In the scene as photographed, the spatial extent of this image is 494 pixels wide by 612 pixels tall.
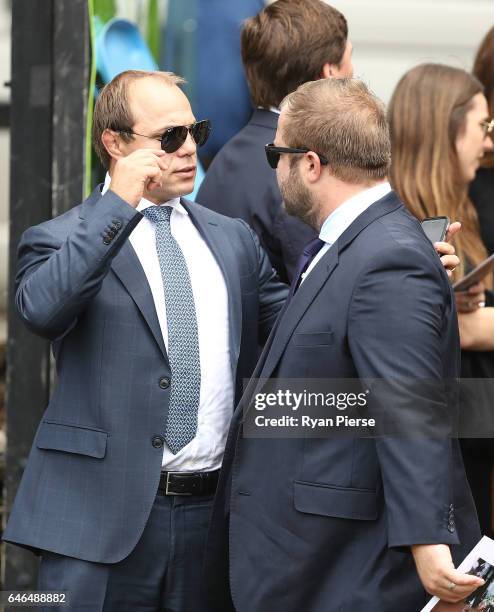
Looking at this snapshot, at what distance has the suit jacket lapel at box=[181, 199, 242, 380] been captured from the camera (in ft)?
10.0

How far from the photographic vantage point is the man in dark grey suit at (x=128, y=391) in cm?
283

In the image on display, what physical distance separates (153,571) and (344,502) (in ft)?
1.78

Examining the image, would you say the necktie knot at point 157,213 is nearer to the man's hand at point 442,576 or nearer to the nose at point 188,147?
the nose at point 188,147

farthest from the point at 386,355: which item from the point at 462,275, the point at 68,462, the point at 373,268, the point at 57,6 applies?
the point at 57,6

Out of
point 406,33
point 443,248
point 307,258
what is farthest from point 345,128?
point 406,33

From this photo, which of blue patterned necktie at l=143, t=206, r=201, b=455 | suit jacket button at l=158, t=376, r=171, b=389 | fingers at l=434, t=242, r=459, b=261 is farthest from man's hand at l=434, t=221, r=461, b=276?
suit jacket button at l=158, t=376, r=171, b=389

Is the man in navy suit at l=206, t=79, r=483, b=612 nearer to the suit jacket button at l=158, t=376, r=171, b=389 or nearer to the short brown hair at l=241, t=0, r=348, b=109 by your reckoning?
the suit jacket button at l=158, t=376, r=171, b=389

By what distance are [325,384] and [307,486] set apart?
21 cm

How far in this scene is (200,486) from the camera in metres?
2.95

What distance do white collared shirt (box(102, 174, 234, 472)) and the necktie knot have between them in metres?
0.01

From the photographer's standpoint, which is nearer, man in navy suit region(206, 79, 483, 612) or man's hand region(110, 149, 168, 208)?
man in navy suit region(206, 79, 483, 612)

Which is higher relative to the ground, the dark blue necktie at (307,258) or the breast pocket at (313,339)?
the dark blue necktie at (307,258)

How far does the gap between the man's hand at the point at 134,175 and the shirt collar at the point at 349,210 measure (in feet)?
1.35

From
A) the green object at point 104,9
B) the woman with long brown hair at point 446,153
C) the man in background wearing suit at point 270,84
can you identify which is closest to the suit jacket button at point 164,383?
the man in background wearing suit at point 270,84
